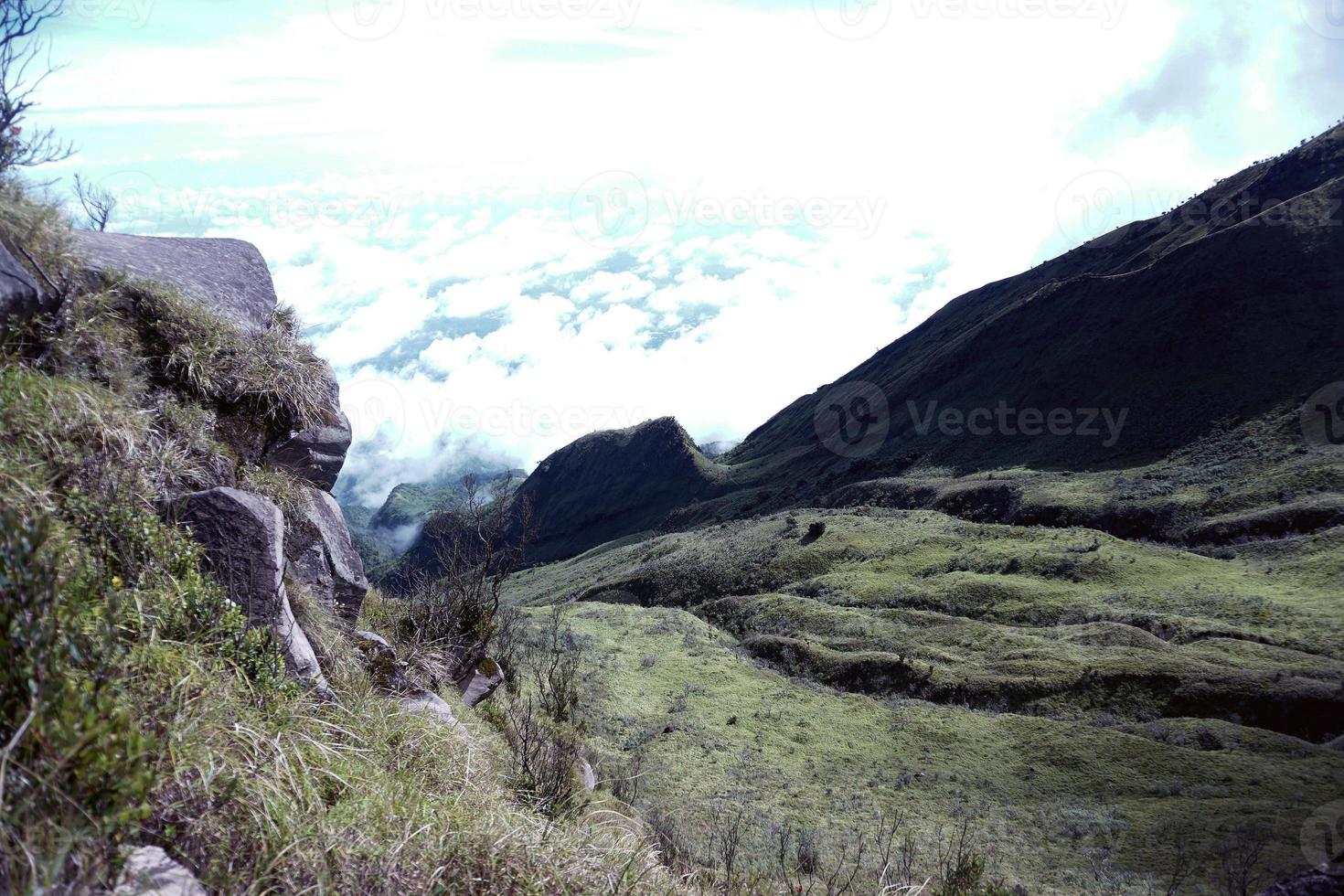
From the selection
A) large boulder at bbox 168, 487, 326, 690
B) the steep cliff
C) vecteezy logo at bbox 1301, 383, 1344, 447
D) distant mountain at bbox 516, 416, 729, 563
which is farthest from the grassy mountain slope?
distant mountain at bbox 516, 416, 729, 563

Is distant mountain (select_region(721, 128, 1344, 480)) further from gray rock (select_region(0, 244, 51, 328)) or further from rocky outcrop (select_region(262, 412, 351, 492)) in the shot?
gray rock (select_region(0, 244, 51, 328))

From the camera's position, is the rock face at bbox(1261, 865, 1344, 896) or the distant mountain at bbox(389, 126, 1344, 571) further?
the distant mountain at bbox(389, 126, 1344, 571)

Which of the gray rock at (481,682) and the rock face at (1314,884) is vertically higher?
the gray rock at (481,682)

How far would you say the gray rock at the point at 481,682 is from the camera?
13898 millimetres

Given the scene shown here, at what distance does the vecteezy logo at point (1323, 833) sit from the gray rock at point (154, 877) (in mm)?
21452

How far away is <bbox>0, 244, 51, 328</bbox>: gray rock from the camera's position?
651 cm

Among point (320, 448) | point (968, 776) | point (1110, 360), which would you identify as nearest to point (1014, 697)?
point (968, 776)

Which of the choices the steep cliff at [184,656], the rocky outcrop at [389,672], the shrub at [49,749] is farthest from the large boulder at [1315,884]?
the rocky outcrop at [389,672]

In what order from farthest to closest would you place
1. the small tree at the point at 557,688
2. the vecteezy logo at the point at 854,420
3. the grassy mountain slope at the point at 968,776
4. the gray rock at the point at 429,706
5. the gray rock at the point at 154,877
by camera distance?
the vecteezy logo at the point at 854,420
the small tree at the point at 557,688
the grassy mountain slope at the point at 968,776
the gray rock at the point at 429,706
the gray rock at the point at 154,877

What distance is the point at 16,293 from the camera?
6.68m

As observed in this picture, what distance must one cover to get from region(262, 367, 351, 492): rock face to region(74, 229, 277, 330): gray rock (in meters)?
1.46

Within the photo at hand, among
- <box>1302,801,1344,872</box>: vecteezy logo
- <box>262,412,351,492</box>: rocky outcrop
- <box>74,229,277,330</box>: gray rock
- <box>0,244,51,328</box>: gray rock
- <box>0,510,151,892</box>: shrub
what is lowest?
<box>1302,801,1344,872</box>: vecteezy logo

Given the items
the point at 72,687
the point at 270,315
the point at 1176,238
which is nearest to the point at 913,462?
the point at 1176,238

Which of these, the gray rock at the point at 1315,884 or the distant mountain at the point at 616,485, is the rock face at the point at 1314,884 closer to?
the gray rock at the point at 1315,884
